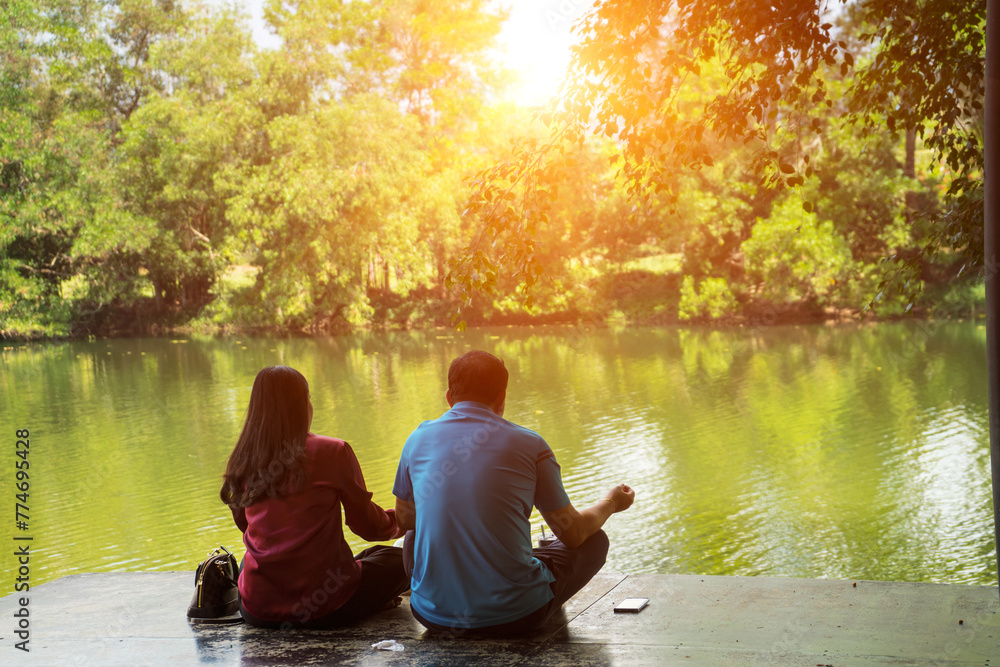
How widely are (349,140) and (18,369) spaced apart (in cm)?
1054

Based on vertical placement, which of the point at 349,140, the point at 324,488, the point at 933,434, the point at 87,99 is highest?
the point at 87,99

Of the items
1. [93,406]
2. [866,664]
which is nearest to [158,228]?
[93,406]

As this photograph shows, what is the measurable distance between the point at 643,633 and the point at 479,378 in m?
1.08

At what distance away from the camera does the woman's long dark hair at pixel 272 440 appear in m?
3.09

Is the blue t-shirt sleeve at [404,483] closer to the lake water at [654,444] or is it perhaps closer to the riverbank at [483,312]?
the lake water at [654,444]

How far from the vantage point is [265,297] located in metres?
26.7

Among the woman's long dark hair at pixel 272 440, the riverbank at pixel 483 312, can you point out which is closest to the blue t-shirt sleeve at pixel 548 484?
the woman's long dark hair at pixel 272 440

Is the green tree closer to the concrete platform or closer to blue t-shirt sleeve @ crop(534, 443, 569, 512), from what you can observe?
blue t-shirt sleeve @ crop(534, 443, 569, 512)

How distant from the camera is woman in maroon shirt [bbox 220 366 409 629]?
3113 mm

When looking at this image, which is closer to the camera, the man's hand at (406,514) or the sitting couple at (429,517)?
the sitting couple at (429,517)

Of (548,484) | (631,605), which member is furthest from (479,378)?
(631,605)

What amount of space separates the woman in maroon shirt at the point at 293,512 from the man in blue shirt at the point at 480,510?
29cm

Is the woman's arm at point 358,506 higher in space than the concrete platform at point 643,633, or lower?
higher

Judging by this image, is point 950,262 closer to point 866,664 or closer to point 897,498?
point 897,498
